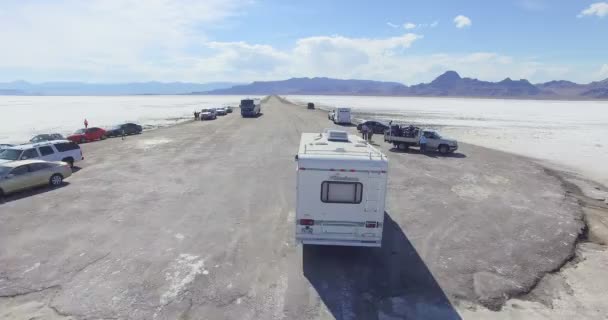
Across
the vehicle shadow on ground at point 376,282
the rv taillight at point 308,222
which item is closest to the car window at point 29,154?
the vehicle shadow on ground at point 376,282

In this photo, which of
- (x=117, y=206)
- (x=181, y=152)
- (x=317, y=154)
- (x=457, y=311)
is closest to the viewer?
(x=457, y=311)

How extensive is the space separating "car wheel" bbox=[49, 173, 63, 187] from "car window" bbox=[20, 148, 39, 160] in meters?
2.69

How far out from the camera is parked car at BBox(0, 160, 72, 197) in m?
16.6

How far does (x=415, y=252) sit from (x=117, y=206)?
39.5 ft

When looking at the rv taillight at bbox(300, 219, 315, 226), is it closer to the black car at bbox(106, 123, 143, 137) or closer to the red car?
the red car

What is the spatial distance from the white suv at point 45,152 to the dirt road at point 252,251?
2653 millimetres

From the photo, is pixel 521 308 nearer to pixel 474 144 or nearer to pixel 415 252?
pixel 415 252

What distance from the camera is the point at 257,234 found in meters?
12.7

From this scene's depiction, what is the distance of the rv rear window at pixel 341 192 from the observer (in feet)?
33.1

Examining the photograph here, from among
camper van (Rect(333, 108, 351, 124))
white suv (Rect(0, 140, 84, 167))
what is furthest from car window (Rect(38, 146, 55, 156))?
camper van (Rect(333, 108, 351, 124))

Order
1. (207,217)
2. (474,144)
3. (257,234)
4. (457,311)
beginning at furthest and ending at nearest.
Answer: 1. (474,144)
2. (207,217)
3. (257,234)
4. (457,311)

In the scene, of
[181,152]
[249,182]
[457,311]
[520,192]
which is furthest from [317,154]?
[181,152]

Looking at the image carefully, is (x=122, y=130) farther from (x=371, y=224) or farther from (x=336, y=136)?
(x=371, y=224)

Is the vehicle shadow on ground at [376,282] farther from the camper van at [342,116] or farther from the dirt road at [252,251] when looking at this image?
the camper van at [342,116]
